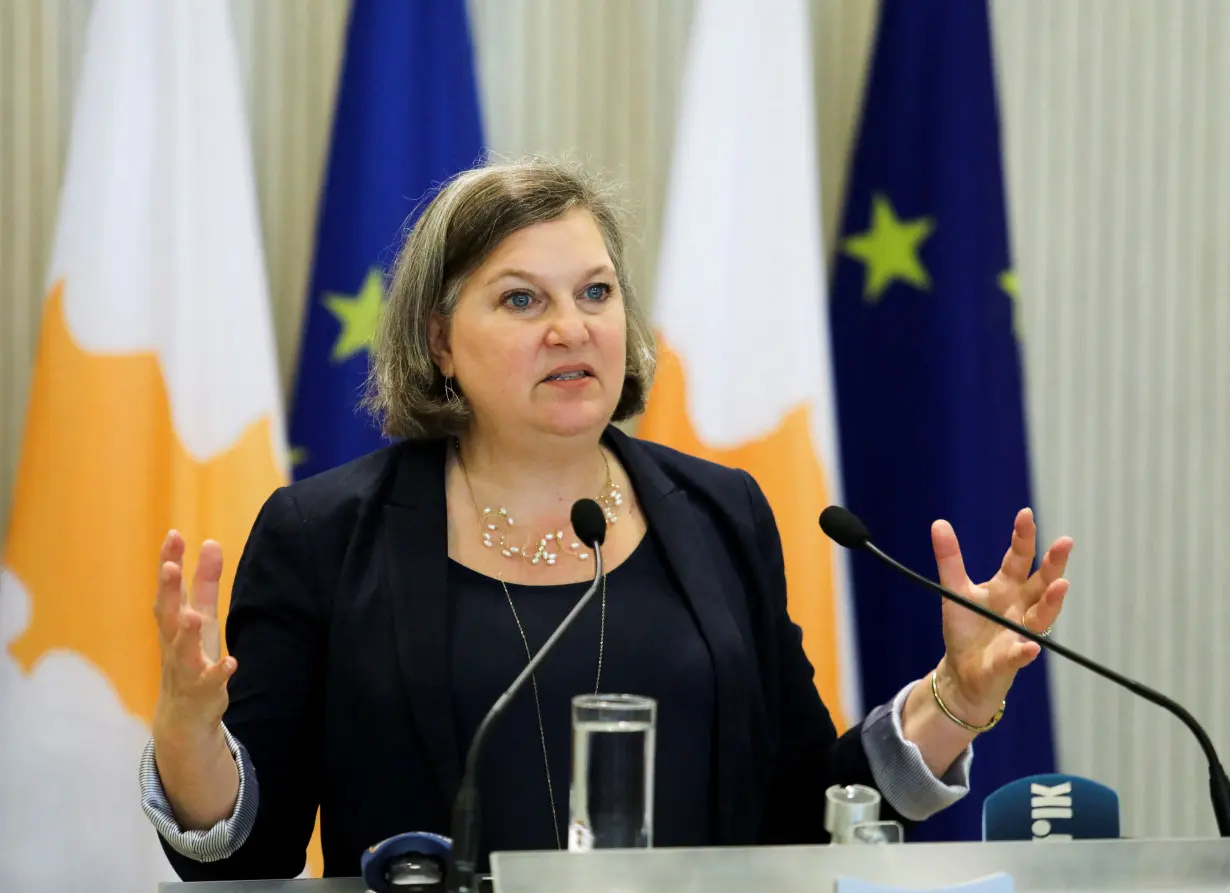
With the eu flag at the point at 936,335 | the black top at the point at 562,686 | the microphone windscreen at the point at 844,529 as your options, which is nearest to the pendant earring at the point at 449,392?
the black top at the point at 562,686

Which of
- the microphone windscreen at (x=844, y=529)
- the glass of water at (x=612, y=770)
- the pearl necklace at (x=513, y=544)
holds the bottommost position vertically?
the glass of water at (x=612, y=770)

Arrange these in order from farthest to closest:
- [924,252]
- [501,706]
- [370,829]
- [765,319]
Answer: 1. [924,252]
2. [765,319]
3. [370,829]
4. [501,706]

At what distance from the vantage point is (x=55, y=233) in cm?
268

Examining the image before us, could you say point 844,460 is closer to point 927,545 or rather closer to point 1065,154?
point 927,545

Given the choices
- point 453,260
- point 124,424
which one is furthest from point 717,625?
point 124,424

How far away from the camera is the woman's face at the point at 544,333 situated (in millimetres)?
1824

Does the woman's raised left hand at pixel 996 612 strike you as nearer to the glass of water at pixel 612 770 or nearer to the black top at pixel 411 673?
the black top at pixel 411 673

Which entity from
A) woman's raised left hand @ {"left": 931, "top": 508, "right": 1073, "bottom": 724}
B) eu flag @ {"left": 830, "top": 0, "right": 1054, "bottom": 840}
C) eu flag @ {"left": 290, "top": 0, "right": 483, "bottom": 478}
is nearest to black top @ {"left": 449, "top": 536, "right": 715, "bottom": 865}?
woman's raised left hand @ {"left": 931, "top": 508, "right": 1073, "bottom": 724}

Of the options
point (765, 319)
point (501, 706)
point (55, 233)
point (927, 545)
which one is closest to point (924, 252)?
point (765, 319)

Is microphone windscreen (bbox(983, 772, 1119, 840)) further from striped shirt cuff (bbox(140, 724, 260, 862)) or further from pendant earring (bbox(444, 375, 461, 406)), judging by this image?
pendant earring (bbox(444, 375, 461, 406))

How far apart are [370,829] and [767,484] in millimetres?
1335

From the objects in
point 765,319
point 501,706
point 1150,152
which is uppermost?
point 1150,152

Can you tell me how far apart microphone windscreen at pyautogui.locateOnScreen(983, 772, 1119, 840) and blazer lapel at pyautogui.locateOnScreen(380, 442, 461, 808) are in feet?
2.12

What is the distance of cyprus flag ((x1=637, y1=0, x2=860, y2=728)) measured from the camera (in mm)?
2816
